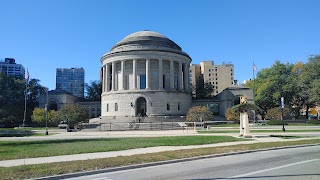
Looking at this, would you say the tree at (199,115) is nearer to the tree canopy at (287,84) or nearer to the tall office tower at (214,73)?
the tree canopy at (287,84)

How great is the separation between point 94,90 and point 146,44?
33657 mm

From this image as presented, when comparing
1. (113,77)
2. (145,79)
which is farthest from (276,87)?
(113,77)

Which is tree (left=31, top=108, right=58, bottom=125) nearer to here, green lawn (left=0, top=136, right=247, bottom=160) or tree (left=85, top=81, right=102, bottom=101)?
tree (left=85, top=81, right=102, bottom=101)

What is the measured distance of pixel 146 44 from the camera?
219ft

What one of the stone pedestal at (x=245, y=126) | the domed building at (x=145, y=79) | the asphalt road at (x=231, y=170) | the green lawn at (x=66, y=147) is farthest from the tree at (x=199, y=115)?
the asphalt road at (x=231, y=170)

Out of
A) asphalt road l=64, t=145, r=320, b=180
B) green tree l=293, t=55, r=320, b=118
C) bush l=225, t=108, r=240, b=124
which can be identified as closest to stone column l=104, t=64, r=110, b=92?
bush l=225, t=108, r=240, b=124

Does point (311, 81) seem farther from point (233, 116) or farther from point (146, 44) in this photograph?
point (146, 44)

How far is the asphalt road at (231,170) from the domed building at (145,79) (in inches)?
1992

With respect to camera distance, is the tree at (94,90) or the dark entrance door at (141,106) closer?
the dark entrance door at (141,106)

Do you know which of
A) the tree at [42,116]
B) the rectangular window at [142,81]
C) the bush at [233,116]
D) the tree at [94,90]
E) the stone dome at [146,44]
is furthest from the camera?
the tree at [94,90]

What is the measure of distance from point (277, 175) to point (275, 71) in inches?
2703

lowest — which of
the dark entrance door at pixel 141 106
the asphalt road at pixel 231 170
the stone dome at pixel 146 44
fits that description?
the asphalt road at pixel 231 170

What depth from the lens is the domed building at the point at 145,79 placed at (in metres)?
64.1

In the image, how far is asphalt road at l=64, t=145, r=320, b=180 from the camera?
972 centimetres
